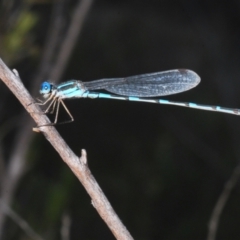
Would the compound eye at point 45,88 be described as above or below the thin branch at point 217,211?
above

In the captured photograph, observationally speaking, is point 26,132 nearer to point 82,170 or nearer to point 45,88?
point 45,88

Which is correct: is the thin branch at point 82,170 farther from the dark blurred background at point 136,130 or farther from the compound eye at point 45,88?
the dark blurred background at point 136,130

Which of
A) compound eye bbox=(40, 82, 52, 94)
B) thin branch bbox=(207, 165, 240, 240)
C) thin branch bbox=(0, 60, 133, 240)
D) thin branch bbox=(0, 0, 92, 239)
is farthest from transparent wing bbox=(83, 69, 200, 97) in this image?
thin branch bbox=(0, 60, 133, 240)

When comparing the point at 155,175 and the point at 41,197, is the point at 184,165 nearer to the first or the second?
the point at 155,175

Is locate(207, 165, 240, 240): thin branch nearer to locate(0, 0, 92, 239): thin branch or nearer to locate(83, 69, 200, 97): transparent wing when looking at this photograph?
locate(83, 69, 200, 97): transparent wing

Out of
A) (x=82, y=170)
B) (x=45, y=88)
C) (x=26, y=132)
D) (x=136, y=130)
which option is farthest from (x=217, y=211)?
(x=136, y=130)

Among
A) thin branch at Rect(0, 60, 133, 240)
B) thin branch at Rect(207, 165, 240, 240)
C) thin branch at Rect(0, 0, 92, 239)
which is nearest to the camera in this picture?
thin branch at Rect(0, 60, 133, 240)

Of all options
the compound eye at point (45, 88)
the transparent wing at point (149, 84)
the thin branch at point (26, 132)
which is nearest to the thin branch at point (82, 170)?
the compound eye at point (45, 88)
